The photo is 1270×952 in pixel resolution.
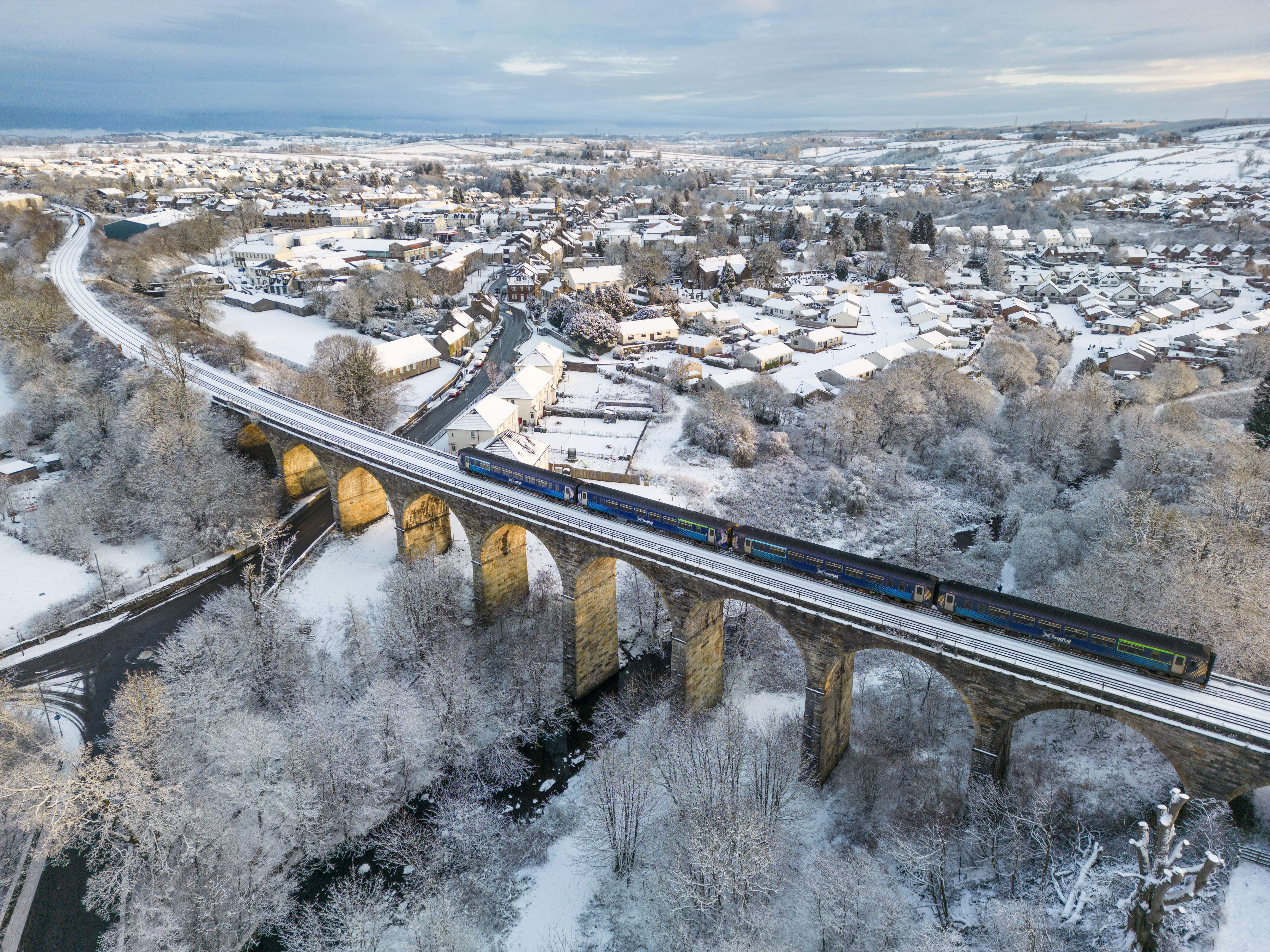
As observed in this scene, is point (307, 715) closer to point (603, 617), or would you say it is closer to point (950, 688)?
point (603, 617)

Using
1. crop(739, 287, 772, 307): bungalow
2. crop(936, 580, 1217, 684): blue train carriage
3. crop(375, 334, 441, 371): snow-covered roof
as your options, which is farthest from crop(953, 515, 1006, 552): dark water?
crop(739, 287, 772, 307): bungalow

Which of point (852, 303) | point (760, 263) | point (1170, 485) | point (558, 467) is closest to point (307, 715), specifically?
point (558, 467)

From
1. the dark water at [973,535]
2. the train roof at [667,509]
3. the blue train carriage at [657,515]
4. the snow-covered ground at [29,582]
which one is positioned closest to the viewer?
the train roof at [667,509]

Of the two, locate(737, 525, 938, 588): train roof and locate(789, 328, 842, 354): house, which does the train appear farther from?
locate(789, 328, 842, 354): house


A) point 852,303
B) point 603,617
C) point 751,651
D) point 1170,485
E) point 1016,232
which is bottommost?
point 751,651

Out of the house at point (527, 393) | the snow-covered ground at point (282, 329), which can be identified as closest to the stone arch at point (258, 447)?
the house at point (527, 393)

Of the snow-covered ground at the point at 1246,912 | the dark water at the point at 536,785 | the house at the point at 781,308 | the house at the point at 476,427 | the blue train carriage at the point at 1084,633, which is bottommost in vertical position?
the dark water at the point at 536,785

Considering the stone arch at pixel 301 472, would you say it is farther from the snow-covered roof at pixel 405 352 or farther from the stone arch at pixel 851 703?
the stone arch at pixel 851 703
